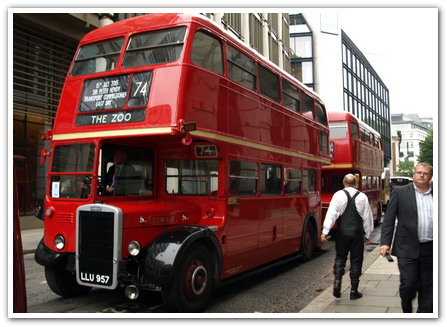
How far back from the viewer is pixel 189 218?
265 inches

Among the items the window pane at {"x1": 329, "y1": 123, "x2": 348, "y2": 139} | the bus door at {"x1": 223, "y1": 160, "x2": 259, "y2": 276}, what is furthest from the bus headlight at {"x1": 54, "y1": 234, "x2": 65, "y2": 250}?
the window pane at {"x1": 329, "y1": 123, "x2": 348, "y2": 139}

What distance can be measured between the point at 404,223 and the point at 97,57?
4.71m

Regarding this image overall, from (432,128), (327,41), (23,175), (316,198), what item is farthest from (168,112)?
(327,41)

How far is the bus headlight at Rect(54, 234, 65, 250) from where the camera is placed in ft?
20.4

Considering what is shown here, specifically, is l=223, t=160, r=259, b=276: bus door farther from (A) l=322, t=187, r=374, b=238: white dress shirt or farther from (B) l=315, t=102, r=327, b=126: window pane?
(B) l=315, t=102, r=327, b=126: window pane

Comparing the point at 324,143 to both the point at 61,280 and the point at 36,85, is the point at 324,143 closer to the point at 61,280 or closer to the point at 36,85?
the point at 61,280

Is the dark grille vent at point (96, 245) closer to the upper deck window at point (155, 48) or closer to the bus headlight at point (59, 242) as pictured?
the bus headlight at point (59, 242)

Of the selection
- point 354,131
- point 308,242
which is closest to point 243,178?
point 308,242

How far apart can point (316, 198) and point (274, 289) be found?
425cm

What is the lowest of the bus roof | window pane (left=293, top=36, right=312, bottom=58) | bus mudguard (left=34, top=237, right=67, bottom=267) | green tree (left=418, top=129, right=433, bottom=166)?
bus mudguard (left=34, top=237, right=67, bottom=267)

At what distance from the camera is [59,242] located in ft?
20.5

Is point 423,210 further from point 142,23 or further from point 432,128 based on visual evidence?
point 142,23

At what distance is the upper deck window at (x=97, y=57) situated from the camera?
6.59m

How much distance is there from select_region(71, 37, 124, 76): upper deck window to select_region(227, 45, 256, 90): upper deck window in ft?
5.55
